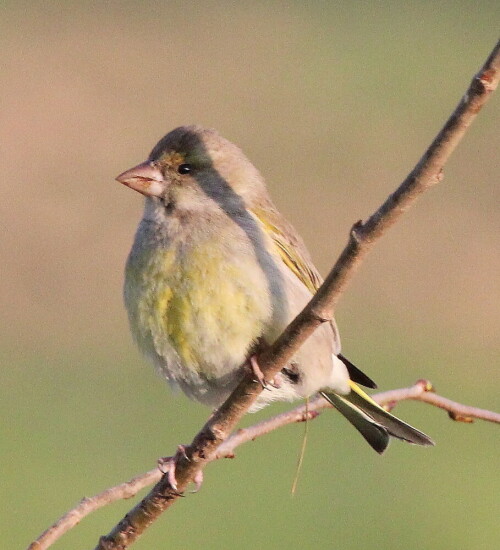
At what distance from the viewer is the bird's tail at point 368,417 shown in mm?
4270

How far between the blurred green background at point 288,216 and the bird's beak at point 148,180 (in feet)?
7.11

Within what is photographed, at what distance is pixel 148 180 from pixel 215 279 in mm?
530

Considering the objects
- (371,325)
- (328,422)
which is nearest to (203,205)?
(328,422)

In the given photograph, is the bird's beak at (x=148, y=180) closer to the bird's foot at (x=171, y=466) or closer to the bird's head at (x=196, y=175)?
the bird's head at (x=196, y=175)

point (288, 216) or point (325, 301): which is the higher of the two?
point (288, 216)

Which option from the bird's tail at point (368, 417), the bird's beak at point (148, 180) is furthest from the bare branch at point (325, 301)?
the bird's tail at point (368, 417)

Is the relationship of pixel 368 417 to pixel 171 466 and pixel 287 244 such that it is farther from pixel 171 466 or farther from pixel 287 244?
pixel 171 466

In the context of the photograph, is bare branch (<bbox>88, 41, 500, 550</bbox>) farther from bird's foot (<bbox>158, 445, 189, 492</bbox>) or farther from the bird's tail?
the bird's tail

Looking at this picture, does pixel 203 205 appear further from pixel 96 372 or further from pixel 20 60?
pixel 20 60

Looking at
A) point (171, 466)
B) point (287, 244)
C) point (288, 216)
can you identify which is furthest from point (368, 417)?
point (288, 216)

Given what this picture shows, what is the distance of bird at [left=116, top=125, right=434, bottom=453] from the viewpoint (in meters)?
3.57

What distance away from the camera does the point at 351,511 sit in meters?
7.54

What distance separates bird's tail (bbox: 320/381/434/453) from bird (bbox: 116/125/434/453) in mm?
19

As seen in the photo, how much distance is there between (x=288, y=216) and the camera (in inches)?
497
